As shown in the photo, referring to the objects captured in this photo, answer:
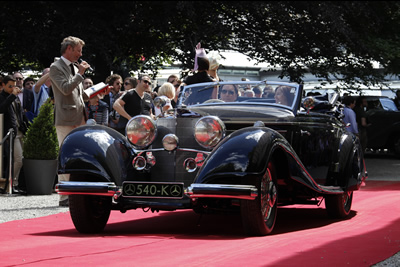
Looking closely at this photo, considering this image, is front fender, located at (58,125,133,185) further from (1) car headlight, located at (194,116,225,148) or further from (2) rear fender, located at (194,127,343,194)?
(2) rear fender, located at (194,127,343,194)

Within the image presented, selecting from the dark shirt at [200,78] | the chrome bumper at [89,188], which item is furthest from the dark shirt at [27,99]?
the chrome bumper at [89,188]

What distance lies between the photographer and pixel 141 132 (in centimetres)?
759

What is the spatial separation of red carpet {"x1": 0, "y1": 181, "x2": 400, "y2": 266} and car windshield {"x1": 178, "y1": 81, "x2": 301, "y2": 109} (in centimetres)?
133

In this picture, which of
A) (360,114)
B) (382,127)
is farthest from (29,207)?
(382,127)

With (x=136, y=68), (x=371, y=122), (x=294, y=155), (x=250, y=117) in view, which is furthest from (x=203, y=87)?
(x=371, y=122)

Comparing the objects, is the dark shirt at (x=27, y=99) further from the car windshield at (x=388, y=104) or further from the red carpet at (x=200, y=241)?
the car windshield at (x=388, y=104)

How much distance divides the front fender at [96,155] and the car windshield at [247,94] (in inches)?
62.9

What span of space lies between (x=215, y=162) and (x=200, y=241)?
70 cm

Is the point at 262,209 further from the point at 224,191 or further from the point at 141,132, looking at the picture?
the point at 141,132

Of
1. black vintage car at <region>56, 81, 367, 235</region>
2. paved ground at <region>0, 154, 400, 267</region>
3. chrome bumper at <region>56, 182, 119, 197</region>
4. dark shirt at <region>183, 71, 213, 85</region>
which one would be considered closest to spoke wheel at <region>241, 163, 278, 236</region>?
black vintage car at <region>56, 81, 367, 235</region>

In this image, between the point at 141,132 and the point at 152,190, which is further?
the point at 141,132

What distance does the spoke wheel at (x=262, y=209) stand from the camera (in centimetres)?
686

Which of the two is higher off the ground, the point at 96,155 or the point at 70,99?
the point at 70,99

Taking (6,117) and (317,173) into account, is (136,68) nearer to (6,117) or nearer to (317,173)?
(6,117)
